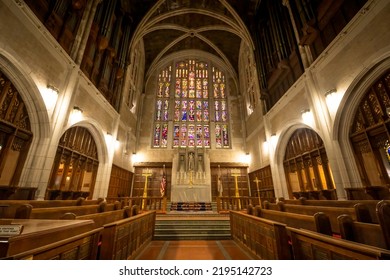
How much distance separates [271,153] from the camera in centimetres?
845

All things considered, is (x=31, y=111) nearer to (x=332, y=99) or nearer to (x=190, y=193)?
(x=190, y=193)

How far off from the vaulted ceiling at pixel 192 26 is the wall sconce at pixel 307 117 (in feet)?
24.2

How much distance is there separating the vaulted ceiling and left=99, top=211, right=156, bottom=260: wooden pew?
1190 cm

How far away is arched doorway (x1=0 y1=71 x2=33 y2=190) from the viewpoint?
4.02m

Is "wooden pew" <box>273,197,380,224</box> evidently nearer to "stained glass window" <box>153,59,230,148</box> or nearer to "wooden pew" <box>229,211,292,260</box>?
"wooden pew" <box>229,211,292,260</box>

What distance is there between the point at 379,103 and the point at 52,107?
357 inches

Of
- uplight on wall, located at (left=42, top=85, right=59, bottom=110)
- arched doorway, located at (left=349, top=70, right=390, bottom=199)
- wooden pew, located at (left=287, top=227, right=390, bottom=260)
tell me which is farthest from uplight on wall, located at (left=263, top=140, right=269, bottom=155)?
uplight on wall, located at (left=42, top=85, right=59, bottom=110)

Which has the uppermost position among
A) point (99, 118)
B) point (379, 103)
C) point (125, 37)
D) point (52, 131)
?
point (125, 37)

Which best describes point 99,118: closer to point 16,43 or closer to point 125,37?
point 16,43

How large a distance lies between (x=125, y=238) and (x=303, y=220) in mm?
2930

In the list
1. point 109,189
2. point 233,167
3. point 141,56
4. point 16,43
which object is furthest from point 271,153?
point 141,56

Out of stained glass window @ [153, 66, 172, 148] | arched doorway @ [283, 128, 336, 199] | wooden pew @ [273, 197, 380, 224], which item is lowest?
wooden pew @ [273, 197, 380, 224]

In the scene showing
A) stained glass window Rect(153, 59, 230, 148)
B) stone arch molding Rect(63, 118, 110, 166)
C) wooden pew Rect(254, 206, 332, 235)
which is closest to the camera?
wooden pew Rect(254, 206, 332, 235)

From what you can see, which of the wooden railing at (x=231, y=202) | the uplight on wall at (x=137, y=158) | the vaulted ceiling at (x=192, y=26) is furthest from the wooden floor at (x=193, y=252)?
the vaulted ceiling at (x=192, y=26)
